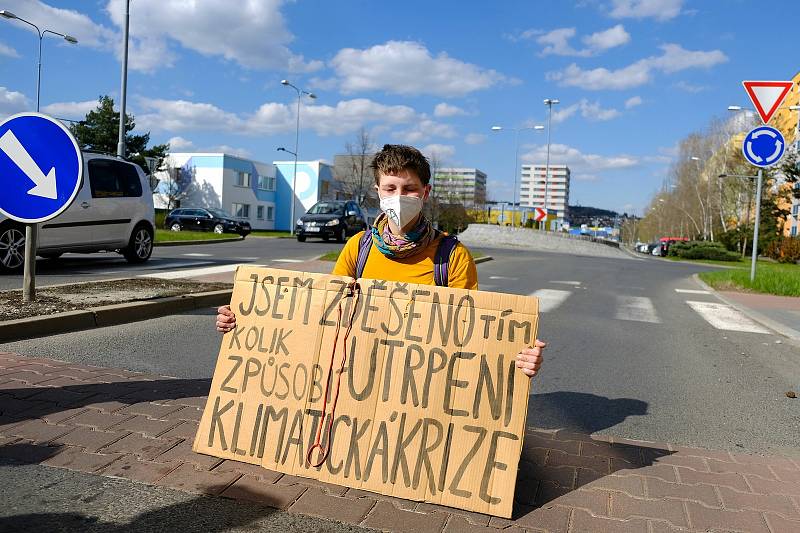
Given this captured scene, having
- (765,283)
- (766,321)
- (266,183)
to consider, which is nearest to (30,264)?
(766,321)

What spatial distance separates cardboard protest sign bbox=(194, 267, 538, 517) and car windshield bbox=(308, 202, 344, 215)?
2506cm

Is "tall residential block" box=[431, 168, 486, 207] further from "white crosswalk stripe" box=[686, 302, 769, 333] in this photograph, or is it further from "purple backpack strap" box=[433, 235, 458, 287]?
"purple backpack strap" box=[433, 235, 458, 287]

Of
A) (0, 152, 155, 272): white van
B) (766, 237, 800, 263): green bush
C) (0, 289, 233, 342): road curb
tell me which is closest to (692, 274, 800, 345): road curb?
(0, 289, 233, 342): road curb

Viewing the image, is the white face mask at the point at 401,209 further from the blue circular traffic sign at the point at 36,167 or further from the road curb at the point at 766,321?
the road curb at the point at 766,321

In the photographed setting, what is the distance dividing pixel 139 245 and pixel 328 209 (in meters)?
15.7

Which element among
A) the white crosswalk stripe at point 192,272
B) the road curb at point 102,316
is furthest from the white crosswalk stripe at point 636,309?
the white crosswalk stripe at point 192,272

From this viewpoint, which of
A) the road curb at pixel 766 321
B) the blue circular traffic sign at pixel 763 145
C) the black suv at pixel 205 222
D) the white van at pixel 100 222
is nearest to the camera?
the road curb at pixel 766 321

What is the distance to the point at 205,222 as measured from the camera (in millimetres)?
37094

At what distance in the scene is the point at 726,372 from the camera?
6.25 meters

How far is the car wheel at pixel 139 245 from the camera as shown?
1285 cm

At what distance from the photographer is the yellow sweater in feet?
10.0

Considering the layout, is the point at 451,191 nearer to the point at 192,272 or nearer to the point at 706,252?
the point at 706,252

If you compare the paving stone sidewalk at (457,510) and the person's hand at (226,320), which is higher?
the person's hand at (226,320)

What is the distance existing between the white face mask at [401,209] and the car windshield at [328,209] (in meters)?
25.1
